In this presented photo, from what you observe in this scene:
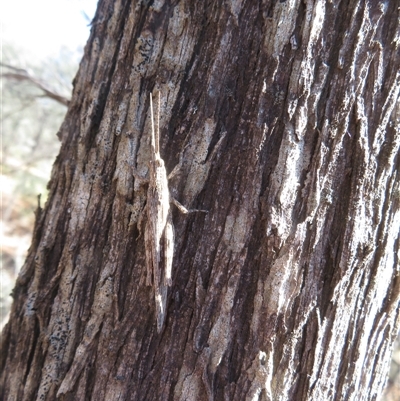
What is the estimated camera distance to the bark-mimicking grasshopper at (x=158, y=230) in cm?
191

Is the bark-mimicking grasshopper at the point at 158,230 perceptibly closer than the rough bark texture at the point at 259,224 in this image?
No

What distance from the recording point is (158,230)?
91.7 inches

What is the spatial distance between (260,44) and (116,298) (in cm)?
157

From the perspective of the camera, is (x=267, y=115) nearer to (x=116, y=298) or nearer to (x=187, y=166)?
(x=187, y=166)

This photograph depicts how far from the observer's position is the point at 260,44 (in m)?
1.90

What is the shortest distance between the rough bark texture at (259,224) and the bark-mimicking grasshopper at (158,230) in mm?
51

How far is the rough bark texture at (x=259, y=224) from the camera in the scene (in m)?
1.81

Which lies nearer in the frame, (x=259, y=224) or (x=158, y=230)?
(x=259, y=224)

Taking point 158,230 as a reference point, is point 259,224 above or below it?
above

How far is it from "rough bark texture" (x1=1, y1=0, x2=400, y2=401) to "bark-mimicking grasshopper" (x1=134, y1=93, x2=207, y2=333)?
0.05 meters

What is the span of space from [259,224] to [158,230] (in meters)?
0.75

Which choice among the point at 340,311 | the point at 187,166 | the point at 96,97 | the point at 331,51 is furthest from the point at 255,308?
the point at 96,97

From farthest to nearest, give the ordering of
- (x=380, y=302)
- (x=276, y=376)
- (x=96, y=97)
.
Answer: (x=96, y=97), (x=380, y=302), (x=276, y=376)

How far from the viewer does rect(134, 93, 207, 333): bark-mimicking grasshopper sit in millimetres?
1909
